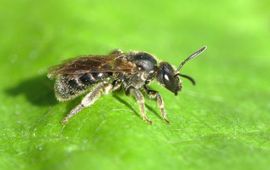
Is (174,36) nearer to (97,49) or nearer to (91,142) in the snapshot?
(97,49)

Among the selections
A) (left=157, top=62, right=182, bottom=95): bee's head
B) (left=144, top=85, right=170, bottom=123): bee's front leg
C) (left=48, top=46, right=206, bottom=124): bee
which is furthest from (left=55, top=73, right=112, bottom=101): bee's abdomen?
(left=157, top=62, right=182, bottom=95): bee's head

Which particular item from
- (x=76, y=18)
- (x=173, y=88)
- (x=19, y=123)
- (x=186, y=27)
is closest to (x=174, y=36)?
(x=186, y=27)

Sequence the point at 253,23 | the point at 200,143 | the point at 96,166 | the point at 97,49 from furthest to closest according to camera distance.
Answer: the point at 253,23 < the point at 97,49 < the point at 200,143 < the point at 96,166

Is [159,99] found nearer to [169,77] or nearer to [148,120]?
[169,77]

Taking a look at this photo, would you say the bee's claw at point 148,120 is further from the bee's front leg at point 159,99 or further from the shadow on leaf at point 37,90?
the shadow on leaf at point 37,90

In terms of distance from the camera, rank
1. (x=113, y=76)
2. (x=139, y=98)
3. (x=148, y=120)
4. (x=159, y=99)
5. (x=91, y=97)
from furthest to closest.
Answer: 1. (x=113, y=76)
2. (x=159, y=99)
3. (x=139, y=98)
4. (x=91, y=97)
5. (x=148, y=120)

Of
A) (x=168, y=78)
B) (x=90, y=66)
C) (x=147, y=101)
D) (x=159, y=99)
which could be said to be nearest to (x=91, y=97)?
(x=90, y=66)

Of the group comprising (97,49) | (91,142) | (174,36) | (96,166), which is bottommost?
(96,166)
